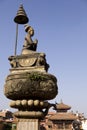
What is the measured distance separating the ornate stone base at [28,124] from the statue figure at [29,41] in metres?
2.73

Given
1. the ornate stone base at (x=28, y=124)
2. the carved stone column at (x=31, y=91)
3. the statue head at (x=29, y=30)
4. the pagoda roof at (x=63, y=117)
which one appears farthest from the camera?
the pagoda roof at (x=63, y=117)

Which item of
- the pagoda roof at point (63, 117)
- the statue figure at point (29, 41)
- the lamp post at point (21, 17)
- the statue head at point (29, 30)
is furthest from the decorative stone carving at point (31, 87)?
the pagoda roof at point (63, 117)

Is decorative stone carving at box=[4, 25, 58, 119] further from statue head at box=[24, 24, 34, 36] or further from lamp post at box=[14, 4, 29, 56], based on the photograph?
lamp post at box=[14, 4, 29, 56]

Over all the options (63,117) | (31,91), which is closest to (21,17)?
(31,91)

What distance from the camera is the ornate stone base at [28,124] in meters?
7.49

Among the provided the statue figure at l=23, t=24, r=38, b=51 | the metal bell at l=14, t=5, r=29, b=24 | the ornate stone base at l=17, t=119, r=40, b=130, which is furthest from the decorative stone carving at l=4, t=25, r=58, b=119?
the metal bell at l=14, t=5, r=29, b=24

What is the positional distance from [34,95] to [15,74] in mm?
1001

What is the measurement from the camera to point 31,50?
8.71 metres

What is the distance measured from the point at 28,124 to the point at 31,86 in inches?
49.3

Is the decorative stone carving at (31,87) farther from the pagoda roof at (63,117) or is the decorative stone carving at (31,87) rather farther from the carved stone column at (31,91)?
the pagoda roof at (63,117)

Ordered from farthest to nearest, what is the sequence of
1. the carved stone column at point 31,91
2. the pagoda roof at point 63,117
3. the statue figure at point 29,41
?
the pagoda roof at point 63,117 → the statue figure at point 29,41 → the carved stone column at point 31,91

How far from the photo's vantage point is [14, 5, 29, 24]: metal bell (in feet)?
31.3

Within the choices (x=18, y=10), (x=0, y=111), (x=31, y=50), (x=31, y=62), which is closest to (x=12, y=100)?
(x=31, y=62)

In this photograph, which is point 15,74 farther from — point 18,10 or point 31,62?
point 18,10
